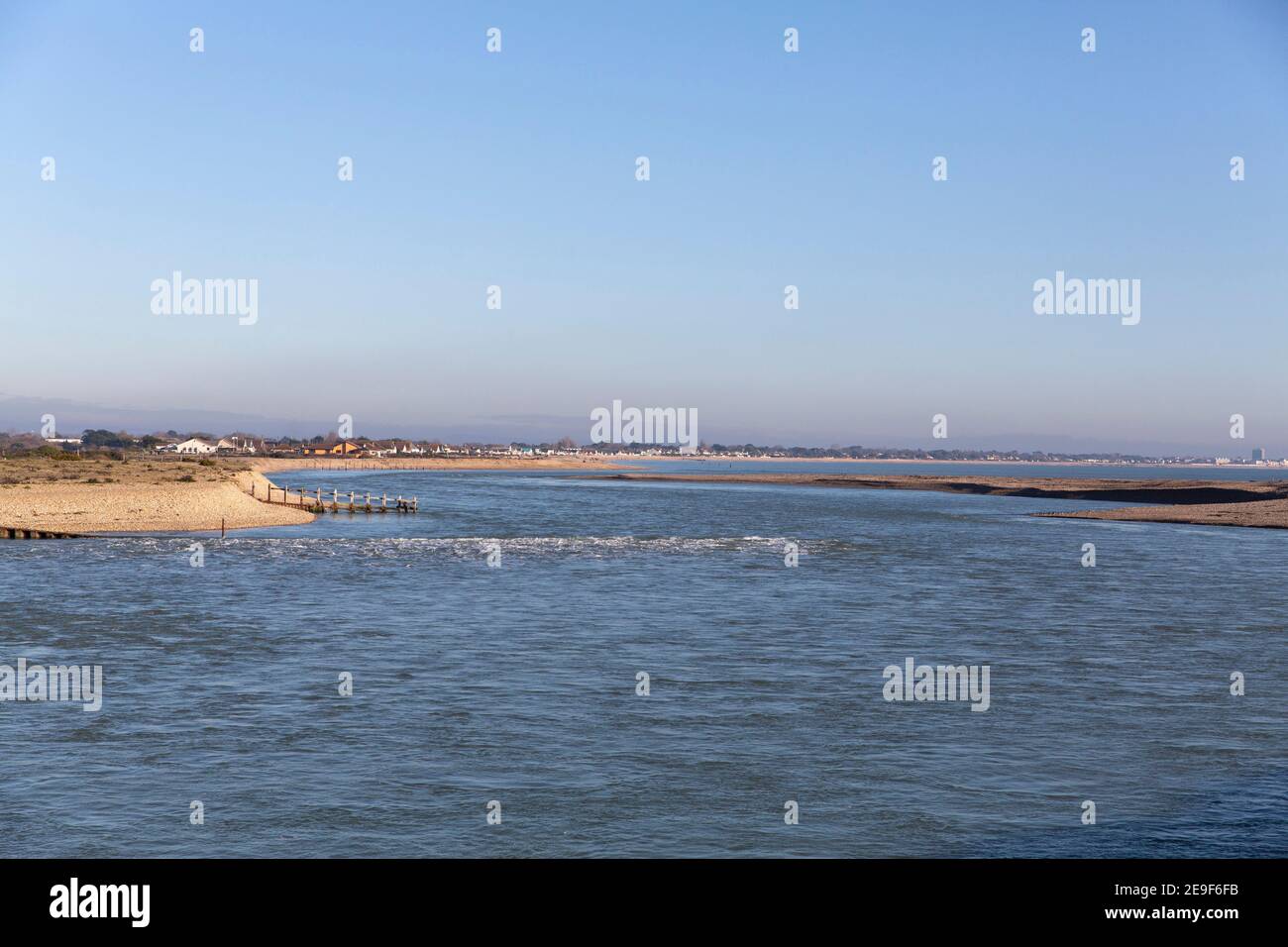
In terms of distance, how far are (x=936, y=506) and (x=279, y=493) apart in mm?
73321

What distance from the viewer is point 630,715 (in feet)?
76.3

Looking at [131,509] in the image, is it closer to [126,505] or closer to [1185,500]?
[126,505]

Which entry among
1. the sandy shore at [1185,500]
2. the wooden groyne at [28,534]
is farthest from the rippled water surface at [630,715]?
the sandy shore at [1185,500]

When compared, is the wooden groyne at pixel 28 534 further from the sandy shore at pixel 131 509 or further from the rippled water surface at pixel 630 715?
the rippled water surface at pixel 630 715

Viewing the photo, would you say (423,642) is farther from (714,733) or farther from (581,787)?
(581,787)

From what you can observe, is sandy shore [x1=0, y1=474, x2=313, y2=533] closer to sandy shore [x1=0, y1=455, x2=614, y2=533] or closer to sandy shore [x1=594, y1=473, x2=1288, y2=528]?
sandy shore [x1=0, y1=455, x2=614, y2=533]

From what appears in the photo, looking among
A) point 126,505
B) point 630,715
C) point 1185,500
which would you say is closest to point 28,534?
point 126,505

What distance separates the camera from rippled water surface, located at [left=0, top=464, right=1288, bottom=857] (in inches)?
640

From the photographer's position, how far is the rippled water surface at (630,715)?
16.2 meters

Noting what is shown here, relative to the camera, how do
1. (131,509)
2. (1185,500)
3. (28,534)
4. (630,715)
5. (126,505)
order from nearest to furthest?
(630,715)
(28,534)
(131,509)
(126,505)
(1185,500)

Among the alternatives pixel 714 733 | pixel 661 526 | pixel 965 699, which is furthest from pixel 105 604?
pixel 661 526

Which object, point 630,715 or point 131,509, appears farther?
point 131,509

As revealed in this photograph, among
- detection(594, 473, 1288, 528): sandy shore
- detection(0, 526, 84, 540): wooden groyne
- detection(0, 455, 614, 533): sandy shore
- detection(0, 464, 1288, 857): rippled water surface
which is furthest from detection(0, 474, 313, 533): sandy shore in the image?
detection(594, 473, 1288, 528): sandy shore
